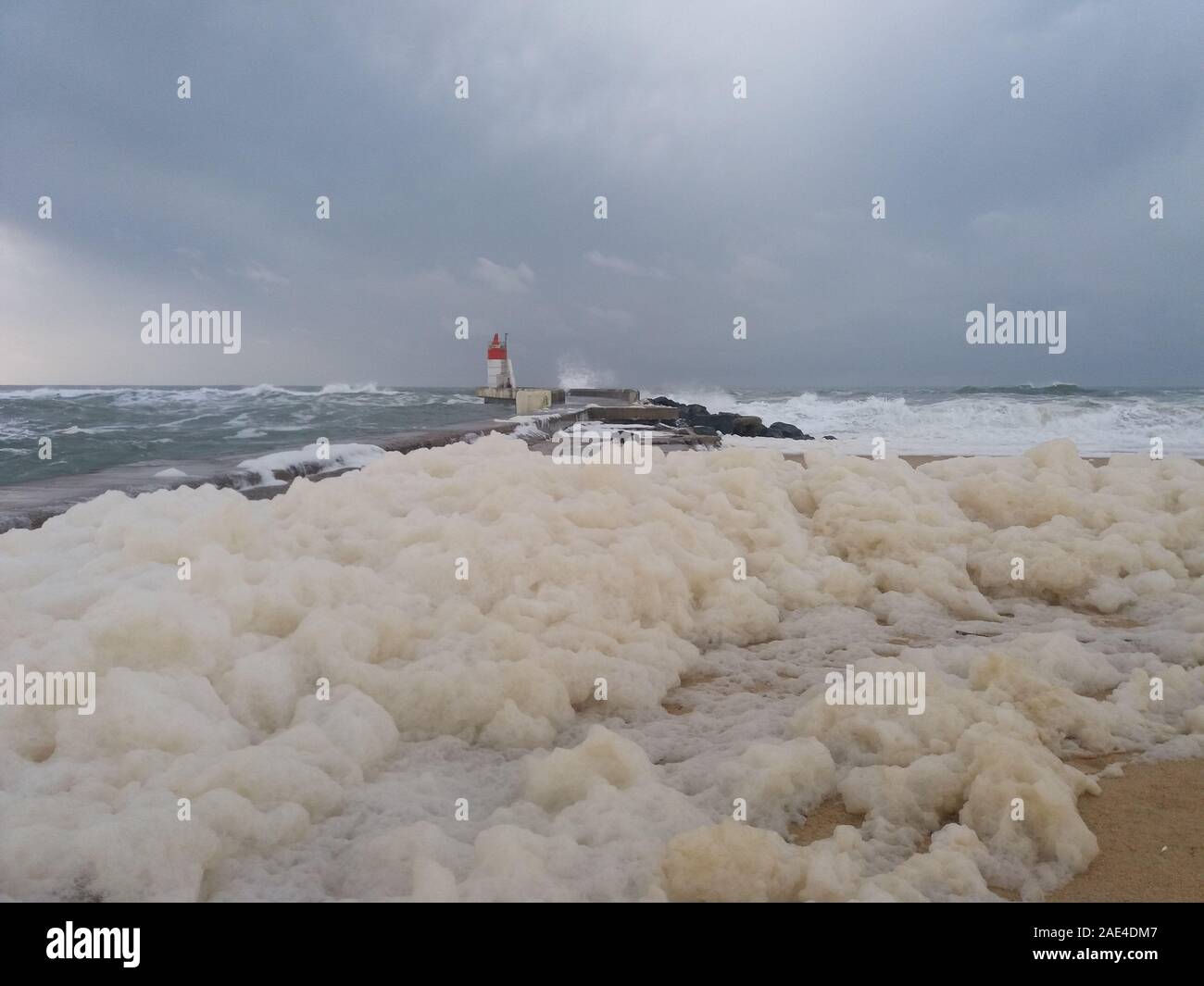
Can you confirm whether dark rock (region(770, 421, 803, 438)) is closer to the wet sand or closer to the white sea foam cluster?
the white sea foam cluster

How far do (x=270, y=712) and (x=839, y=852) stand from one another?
2.15 m

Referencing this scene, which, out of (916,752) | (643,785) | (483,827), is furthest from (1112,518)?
(483,827)

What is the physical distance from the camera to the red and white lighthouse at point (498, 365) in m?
37.1

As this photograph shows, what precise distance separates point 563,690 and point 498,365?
34774mm

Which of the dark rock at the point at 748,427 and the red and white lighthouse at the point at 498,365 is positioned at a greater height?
the red and white lighthouse at the point at 498,365

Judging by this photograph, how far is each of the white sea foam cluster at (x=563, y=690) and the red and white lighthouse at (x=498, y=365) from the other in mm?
31900

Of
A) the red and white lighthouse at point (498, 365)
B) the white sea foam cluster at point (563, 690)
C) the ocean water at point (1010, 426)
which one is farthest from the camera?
the red and white lighthouse at point (498, 365)

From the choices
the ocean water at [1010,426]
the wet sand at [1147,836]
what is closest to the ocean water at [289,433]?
the ocean water at [1010,426]

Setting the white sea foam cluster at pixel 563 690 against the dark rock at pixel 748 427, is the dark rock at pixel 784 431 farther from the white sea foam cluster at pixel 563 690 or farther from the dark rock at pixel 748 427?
the white sea foam cluster at pixel 563 690

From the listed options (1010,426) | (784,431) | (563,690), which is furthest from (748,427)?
(563,690)

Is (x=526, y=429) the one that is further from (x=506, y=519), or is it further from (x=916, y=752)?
(x=916, y=752)

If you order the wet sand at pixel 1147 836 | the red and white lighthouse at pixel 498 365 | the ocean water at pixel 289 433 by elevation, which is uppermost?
the red and white lighthouse at pixel 498 365

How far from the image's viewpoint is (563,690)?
346cm

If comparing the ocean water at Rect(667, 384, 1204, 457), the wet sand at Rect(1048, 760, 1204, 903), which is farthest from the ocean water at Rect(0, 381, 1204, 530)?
the wet sand at Rect(1048, 760, 1204, 903)
